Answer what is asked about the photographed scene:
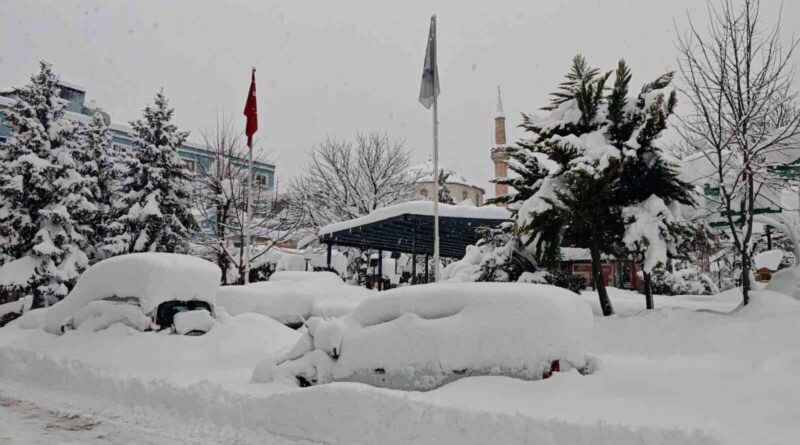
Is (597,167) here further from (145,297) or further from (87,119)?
(87,119)

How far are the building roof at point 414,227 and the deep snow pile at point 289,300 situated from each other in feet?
8.40

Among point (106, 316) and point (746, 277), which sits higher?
point (746, 277)

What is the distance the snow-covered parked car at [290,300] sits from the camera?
1284 cm

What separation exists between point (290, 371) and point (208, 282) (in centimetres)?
395

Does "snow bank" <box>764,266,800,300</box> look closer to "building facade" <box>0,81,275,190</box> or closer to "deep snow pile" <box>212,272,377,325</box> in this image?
"deep snow pile" <box>212,272,377,325</box>

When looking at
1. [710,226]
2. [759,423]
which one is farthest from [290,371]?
[710,226]

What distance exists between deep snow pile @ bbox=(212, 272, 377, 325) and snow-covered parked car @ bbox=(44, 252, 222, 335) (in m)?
2.69

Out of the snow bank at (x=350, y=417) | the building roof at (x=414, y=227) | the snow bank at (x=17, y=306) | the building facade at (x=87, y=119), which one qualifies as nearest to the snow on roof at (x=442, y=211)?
the building roof at (x=414, y=227)

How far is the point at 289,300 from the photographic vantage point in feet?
44.4

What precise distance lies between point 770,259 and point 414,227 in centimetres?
2459

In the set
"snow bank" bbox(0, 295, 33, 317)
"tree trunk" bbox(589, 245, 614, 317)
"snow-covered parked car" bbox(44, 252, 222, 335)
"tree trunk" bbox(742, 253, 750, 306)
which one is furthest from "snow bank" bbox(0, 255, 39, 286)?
"tree trunk" bbox(742, 253, 750, 306)

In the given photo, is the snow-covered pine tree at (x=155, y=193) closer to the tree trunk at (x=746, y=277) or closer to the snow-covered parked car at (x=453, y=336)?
the snow-covered parked car at (x=453, y=336)

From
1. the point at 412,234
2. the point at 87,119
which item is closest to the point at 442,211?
the point at 412,234

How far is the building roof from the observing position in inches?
→ 595
